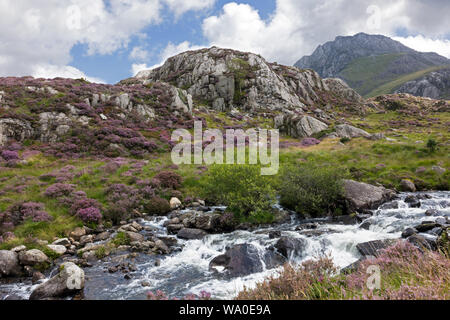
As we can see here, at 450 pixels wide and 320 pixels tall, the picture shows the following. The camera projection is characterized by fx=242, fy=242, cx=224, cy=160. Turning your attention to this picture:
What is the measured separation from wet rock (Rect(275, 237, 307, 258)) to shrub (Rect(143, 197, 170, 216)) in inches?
425

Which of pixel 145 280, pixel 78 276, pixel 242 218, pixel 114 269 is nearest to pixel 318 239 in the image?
pixel 242 218

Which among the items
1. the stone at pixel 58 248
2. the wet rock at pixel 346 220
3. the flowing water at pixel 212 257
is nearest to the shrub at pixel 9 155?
the stone at pixel 58 248

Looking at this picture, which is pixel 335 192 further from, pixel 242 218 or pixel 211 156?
pixel 211 156

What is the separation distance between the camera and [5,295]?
33.4ft

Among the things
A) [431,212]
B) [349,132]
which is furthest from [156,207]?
[349,132]

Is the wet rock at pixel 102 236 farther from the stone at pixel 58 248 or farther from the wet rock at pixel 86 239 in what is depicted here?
the stone at pixel 58 248

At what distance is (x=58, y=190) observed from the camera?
65.3ft

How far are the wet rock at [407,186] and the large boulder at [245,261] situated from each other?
1774 cm

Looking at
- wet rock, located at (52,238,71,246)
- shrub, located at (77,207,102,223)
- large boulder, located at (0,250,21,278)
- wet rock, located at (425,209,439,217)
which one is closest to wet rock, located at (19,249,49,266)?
large boulder, located at (0,250,21,278)

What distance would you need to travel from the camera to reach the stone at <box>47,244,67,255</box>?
13.7 m

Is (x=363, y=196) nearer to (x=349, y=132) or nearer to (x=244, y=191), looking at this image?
(x=244, y=191)

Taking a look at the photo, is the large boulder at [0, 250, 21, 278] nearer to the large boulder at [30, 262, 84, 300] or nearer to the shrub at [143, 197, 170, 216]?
the large boulder at [30, 262, 84, 300]

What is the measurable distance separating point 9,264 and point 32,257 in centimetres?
90
